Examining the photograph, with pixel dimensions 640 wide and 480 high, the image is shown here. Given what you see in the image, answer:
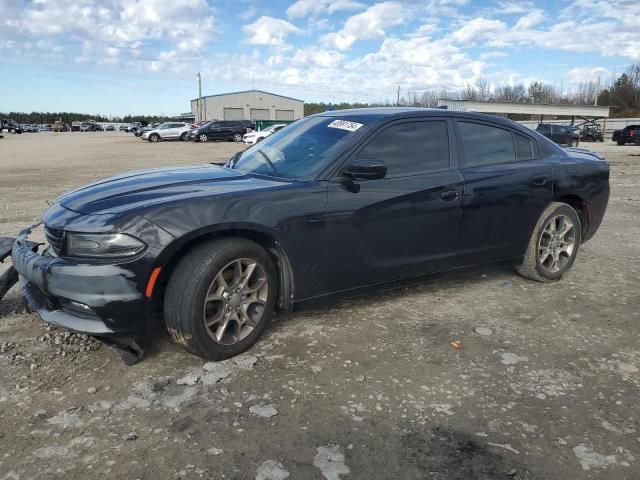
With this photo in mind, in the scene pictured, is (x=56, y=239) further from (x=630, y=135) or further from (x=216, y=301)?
(x=630, y=135)

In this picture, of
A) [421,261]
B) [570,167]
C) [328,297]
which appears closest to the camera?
[328,297]

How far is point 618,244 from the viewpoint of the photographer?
6.58 m

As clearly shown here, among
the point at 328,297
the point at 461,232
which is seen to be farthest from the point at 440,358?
the point at 461,232

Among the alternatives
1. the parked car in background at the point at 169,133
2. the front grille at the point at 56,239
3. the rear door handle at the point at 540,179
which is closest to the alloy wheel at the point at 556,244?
the rear door handle at the point at 540,179

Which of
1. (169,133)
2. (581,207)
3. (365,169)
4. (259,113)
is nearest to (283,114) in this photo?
(259,113)

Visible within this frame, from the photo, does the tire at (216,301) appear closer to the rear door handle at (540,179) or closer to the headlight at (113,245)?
the headlight at (113,245)

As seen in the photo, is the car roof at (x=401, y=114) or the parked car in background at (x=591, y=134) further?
the parked car in background at (x=591, y=134)

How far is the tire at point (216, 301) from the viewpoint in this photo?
305 centimetres

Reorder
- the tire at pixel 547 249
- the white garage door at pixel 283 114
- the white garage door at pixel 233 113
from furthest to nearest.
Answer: the white garage door at pixel 283 114
the white garage door at pixel 233 113
the tire at pixel 547 249

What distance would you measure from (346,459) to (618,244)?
5.64m

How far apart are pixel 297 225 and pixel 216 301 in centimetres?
70

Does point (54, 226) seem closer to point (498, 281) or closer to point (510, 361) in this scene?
point (510, 361)

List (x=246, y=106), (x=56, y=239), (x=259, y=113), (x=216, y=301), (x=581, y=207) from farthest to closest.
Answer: (x=259, y=113) < (x=246, y=106) < (x=581, y=207) < (x=216, y=301) < (x=56, y=239)

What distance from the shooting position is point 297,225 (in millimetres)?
3371
